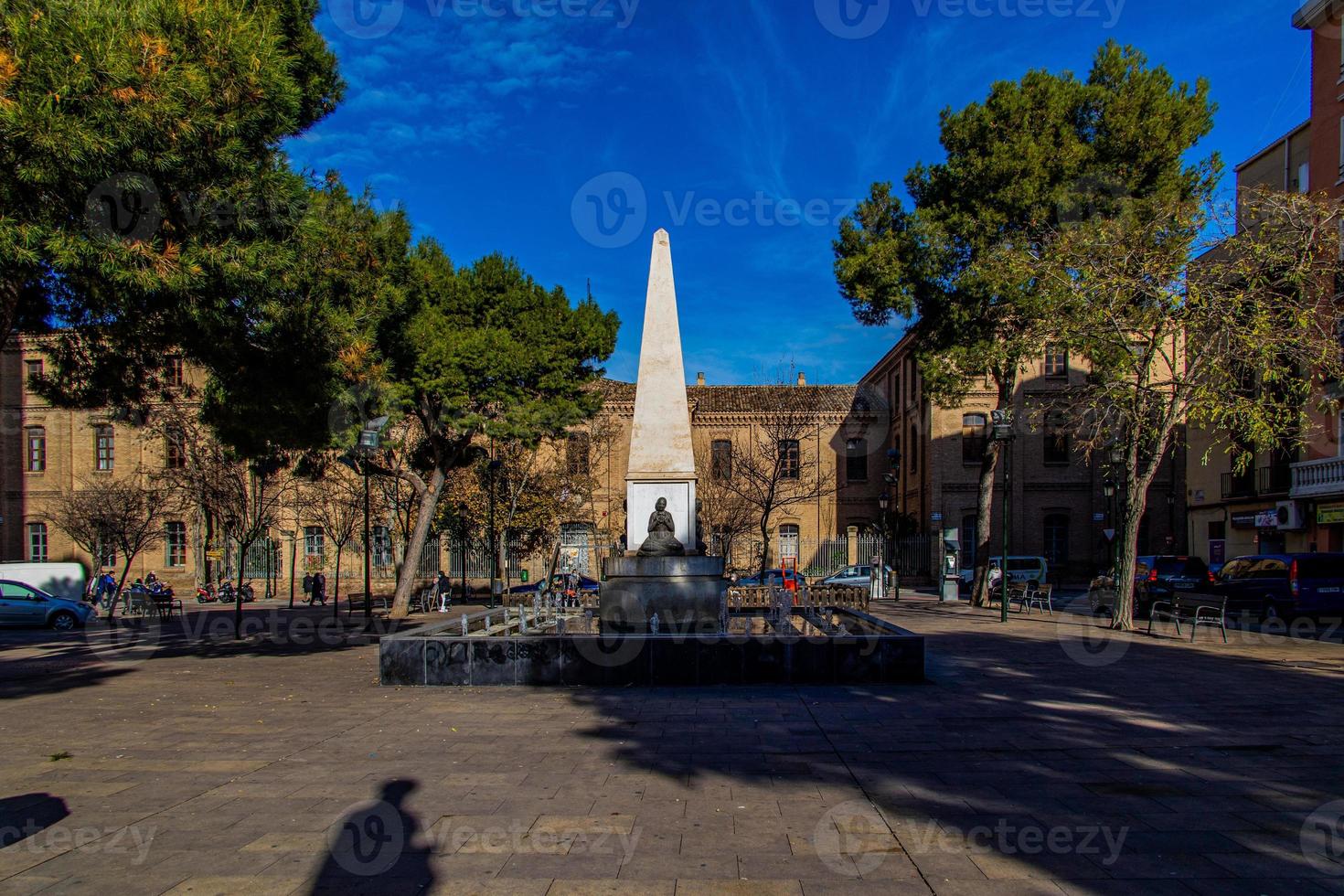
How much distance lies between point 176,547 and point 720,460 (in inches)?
1029

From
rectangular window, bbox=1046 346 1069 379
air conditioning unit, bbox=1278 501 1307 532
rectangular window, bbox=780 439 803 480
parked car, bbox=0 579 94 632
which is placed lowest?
parked car, bbox=0 579 94 632

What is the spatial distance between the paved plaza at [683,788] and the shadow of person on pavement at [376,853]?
0.02 m

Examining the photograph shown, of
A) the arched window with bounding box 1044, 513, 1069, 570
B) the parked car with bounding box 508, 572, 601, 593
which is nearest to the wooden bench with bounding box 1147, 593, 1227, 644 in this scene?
the parked car with bounding box 508, 572, 601, 593

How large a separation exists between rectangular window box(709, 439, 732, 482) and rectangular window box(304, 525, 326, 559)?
60.7 ft

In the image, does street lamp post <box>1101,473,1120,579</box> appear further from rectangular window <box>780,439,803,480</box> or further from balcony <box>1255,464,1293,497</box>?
rectangular window <box>780,439,803,480</box>

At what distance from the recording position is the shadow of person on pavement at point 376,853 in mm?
4555

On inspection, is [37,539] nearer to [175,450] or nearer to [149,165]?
[175,450]

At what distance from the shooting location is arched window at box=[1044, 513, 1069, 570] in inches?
1474


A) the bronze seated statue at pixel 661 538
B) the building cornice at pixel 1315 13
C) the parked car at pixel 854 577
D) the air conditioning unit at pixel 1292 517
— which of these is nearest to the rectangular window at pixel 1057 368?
the air conditioning unit at pixel 1292 517

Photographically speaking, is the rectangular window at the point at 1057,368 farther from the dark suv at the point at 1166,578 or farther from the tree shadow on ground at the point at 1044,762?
the tree shadow on ground at the point at 1044,762

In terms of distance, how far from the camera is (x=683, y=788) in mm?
6336

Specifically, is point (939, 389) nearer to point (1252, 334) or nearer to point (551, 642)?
point (1252, 334)

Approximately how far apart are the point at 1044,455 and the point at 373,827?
123 feet

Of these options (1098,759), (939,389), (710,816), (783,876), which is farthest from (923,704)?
(939,389)
